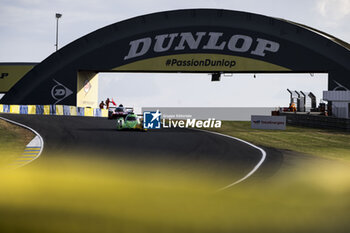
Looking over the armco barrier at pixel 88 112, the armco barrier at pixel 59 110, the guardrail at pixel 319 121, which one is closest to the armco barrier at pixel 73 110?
the armco barrier at pixel 59 110

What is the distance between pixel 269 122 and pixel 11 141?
1747 cm

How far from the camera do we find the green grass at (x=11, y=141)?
15.6m

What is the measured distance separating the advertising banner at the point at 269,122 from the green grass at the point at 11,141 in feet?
49.8

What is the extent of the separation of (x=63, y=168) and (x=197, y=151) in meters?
5.66

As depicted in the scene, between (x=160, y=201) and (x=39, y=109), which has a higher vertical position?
(x=39, y=109)

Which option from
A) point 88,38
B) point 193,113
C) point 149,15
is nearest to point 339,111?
point 193,113

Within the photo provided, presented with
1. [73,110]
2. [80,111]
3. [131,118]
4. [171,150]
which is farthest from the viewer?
[80,111]

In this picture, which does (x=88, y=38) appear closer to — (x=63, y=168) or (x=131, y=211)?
(x=63, y=168)

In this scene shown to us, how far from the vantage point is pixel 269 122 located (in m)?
31.4

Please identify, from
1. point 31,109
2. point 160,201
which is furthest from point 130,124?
point 31,109

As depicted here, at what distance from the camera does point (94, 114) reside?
152 ft

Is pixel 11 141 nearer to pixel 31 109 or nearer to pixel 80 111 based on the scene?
pixel 80 111

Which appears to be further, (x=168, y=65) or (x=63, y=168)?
(x=168, y=65)

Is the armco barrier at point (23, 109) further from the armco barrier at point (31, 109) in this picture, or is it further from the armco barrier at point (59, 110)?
the armco barrier at point (59, 110)
